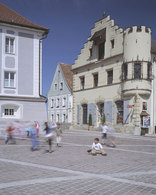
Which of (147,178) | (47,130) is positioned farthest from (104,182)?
(47,130)

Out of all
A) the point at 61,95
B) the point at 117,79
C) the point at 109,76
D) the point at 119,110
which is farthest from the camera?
the point at 61,95

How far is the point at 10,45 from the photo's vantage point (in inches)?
857

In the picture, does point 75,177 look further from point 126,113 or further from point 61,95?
point 61,95

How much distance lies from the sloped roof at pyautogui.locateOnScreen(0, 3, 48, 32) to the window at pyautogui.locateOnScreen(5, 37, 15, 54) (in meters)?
1.45

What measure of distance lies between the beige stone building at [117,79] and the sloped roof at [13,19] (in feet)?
34.1

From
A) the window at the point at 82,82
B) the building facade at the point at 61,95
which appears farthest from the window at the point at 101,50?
the building facade at the point at 61,95

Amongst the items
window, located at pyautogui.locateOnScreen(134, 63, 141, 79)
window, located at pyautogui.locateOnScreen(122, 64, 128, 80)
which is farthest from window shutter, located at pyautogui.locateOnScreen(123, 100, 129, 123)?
window, located at pyautogui.locateOnScreen(134, 63, 141, 79)

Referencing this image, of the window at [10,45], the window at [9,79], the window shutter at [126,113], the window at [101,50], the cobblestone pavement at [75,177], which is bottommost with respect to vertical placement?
the cobblestone pavement at [75,177]

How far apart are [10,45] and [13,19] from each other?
2.36 metres

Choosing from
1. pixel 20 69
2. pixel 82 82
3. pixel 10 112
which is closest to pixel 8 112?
pixel 10 112

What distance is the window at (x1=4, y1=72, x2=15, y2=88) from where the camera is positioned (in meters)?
21.2

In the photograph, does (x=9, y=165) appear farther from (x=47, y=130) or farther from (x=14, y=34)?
(x=14, y=34)

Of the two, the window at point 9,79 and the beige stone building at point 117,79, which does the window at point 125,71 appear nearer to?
the beige stone building at point 117,79

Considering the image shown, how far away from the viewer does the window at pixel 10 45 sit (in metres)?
21.6
